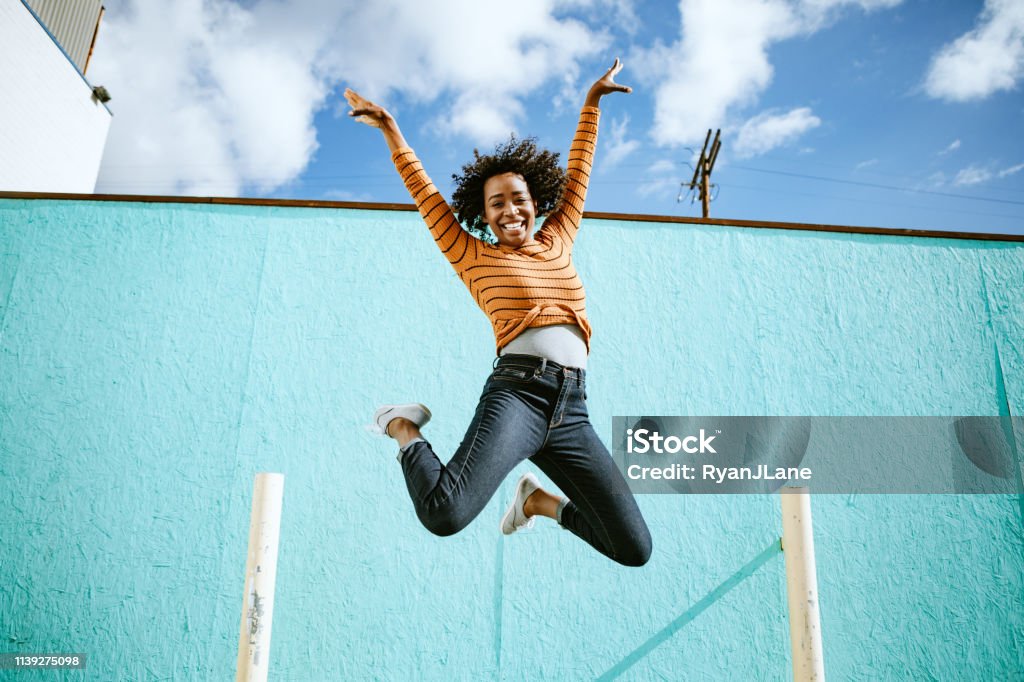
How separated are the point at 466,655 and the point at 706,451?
1732mm

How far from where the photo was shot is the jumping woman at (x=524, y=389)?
166 centimetres

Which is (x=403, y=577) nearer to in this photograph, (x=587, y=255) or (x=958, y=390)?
(x=587, y=255)

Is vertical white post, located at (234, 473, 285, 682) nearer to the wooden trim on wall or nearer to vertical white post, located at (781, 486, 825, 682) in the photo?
vertical white post, located at (781, 486, 825, 682)

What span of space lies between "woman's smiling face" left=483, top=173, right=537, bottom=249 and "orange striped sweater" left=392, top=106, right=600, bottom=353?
0.14 ft

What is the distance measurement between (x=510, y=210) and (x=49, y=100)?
925 centimetres

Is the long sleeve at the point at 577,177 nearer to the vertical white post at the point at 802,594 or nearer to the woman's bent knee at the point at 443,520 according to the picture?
the woman's bent knee at the point at 443,520

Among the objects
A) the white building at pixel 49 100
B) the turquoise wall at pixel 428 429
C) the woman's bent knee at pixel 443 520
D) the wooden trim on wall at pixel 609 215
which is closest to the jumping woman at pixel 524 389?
the woman's bent knee at pixel 443 520

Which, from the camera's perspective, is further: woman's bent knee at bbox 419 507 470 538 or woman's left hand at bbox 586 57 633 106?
woman's left hand at bbox 586 57 633 106

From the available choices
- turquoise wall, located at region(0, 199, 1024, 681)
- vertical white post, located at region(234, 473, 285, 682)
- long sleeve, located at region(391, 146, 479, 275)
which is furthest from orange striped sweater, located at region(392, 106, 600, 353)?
turquoise wall, located at region(0, 199, 1024, 681)

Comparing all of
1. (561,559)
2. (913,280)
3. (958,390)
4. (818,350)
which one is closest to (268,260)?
(561,559)

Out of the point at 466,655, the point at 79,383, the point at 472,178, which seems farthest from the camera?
the point at 79,383

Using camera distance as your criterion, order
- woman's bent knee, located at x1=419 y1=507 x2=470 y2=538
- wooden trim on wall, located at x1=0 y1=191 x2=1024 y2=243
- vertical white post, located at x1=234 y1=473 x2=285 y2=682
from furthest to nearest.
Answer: wooden trim on wall, located at x1=0 y1=191 x2=1024 y2=243
vertical white post, located at x1=234 y1=473 x2=285 y2=682
woman's bent knee, located at x1=419 y1=507 x2=470 y2=538

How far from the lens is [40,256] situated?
11.5 feet

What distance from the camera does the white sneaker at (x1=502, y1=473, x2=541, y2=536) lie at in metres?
2.23
